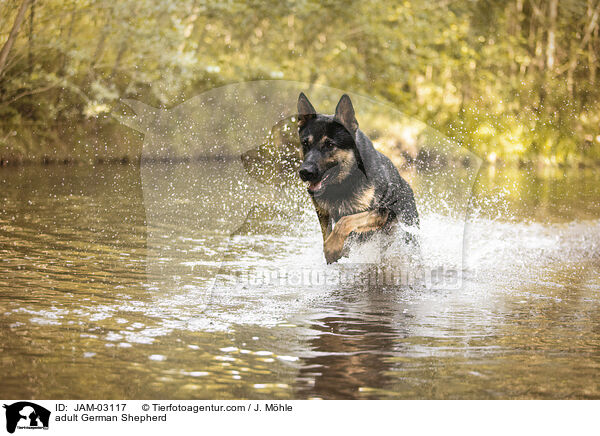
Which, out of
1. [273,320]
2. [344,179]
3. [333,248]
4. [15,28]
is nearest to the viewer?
[273,320]

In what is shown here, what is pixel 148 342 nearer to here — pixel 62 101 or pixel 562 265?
pixel 562 265

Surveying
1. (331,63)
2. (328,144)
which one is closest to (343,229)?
(328,144)

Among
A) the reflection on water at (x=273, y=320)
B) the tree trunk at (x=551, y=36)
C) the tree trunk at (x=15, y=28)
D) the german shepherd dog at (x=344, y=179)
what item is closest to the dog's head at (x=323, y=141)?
the german shepherd dog at (x=344, y=179)

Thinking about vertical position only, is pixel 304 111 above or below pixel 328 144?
above

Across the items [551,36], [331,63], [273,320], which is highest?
[551,36]

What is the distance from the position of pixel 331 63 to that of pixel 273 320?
20276 millimetres

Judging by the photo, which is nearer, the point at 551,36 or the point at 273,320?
the point at 273,320

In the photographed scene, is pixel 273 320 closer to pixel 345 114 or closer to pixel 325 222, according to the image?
pixel 325 222

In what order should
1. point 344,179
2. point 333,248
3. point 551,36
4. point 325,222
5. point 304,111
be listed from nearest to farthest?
point 333,248 < point 304,111 < point 344,179 < point 325,222 < point 551,36

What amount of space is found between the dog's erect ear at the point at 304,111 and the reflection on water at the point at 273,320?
1.32 metres

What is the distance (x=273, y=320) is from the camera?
489 cm

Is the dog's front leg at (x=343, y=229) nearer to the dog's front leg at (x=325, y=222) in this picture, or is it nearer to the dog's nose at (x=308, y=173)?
the dog's front leg at (x=325, y=222)

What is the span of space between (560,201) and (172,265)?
8.56 m
